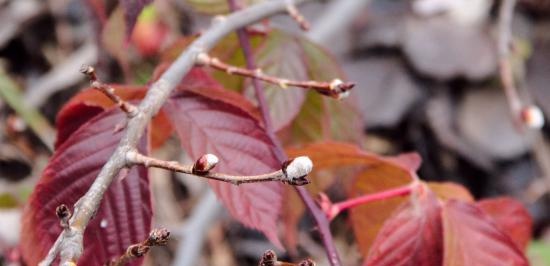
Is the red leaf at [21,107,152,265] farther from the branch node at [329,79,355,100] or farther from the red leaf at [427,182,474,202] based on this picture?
the red leaf at [427,182,474,202]

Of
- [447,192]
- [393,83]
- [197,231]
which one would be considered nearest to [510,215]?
[447,192]

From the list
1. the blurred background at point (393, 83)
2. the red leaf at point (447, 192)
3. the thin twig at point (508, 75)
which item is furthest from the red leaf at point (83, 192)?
the blurred background at point (393, 83)

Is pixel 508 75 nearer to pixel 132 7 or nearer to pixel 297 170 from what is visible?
pixel 132 7

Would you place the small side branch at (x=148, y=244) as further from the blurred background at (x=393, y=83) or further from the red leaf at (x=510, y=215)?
the blurred background at (x=393, y=83)

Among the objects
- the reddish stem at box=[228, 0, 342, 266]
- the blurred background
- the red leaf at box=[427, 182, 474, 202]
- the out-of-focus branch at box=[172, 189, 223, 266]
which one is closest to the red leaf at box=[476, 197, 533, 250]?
the red leaf at box=[427, 182, 474, 202]

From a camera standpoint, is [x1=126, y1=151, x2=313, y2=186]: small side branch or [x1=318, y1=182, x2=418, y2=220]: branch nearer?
[x1=126, y1=151, x2=313, y2=186]: small side branch

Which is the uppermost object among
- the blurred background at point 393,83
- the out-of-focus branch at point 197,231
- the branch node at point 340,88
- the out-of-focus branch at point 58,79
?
the out-of-focus branch at point 58,79
